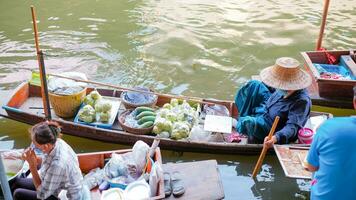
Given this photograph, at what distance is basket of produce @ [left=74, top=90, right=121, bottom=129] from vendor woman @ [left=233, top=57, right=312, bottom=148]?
6.26ft

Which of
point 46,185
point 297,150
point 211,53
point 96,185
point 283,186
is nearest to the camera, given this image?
point 46,185

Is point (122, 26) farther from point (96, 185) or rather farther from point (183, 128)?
point (96, 185)

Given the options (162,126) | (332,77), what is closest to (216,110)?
(162,126)

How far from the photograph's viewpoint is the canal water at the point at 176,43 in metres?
6.45

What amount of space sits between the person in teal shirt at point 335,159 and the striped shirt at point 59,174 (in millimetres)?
2215

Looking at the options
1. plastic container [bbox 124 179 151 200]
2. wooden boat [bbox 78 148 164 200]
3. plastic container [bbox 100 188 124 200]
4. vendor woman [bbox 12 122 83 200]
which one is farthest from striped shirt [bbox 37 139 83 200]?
wooden boat [bbox 78 148 164 200]

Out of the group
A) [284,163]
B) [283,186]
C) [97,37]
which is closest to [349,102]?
[283,186]

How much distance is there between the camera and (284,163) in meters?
4.80

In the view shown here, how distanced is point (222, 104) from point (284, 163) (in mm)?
1805

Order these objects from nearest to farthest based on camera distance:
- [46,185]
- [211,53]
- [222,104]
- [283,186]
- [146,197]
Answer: [46,185], [146,197], [283,186], [222,104], [211,53]

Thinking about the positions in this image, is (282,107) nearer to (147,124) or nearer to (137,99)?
(147,124)

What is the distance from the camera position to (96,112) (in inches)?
241

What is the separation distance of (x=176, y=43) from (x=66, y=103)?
4.19 metres

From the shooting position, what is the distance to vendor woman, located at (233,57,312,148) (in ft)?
16.9
